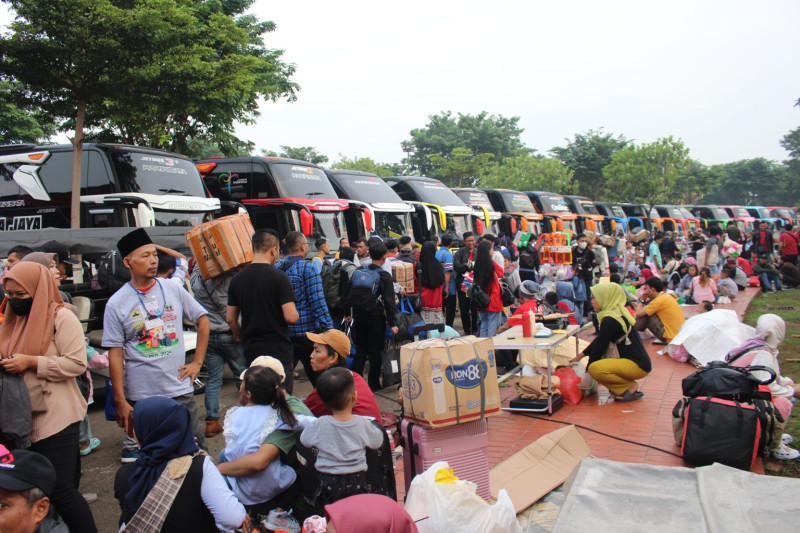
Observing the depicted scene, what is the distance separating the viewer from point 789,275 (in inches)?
644

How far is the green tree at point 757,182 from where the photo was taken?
75125 millimetres

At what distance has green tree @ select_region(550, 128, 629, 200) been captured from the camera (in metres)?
49.9

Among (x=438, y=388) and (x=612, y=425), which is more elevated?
(x=438, y=388)

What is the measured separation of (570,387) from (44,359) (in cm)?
509

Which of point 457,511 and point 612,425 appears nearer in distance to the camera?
point 457,511

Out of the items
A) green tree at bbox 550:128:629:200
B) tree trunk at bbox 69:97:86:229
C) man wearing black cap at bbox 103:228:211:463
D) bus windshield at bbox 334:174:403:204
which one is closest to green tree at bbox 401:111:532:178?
green tree at bbox 550:128:629:200

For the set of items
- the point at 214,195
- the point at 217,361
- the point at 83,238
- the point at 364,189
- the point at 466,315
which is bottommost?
the point at 466,315

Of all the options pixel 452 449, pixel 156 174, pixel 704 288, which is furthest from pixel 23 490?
pixel 704 288

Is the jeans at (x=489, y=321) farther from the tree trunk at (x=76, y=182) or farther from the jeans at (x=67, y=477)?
the tree trunk at (x=76, y=182)

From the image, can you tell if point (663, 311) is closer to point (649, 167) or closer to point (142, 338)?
point (142, 338)

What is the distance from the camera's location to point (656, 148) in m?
44.8

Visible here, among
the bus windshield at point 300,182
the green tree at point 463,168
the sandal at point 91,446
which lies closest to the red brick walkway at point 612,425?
the sandal at point 91,446

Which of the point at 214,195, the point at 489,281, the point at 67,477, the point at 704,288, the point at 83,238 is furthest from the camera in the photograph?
the point at 214,195

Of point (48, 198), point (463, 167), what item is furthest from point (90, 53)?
point (463, 167)
